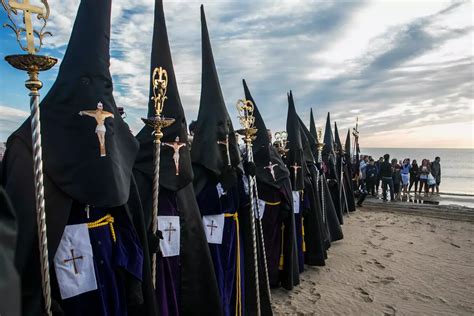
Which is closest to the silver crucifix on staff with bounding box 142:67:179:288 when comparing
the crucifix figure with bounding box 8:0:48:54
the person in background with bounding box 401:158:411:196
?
the crucifix figure with bounding box 8:0:48:54

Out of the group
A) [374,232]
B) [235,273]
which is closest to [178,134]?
[235,273]

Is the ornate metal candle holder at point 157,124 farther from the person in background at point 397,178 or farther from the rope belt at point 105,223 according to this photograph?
the person in background at point 397,178

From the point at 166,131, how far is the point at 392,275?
5692 mm

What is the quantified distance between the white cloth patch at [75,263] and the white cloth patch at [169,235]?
107cm

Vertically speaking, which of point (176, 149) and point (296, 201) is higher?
point (176, 149)

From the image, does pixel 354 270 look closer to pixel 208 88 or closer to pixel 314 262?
pixel 314 262

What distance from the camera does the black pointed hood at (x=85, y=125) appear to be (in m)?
2.31

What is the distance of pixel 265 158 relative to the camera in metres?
6.13

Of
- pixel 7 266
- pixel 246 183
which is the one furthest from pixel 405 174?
pixel 7 266

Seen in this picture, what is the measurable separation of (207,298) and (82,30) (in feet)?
9.25

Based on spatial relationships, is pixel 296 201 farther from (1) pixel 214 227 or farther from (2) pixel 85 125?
(2) pixel 85 125

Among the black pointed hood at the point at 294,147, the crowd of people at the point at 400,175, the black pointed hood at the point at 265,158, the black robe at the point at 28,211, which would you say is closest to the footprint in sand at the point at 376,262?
the black pointed hood at the point at 294,147

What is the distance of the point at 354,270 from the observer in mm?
7289

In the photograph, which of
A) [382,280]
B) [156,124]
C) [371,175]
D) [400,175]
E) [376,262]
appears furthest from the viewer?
[371,175]
